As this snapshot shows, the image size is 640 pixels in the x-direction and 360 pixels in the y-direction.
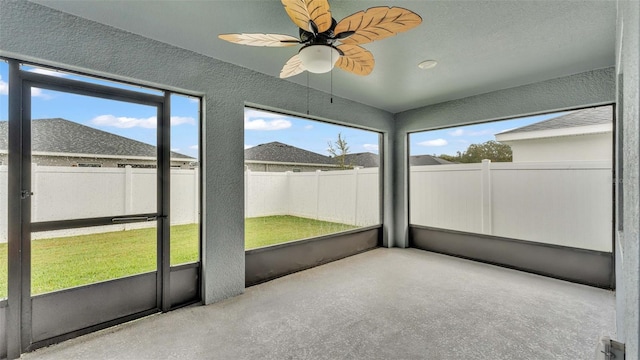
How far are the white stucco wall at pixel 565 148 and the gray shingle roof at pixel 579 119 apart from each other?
153 mm

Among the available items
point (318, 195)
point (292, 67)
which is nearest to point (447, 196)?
point (318, 195)

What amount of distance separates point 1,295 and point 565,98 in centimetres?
564

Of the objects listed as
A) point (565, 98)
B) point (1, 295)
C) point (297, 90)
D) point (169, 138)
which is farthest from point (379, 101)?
point (1, 295)

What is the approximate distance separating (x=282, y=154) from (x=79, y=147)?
2042 mm

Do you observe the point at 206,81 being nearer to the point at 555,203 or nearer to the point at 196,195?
the point at 196,195

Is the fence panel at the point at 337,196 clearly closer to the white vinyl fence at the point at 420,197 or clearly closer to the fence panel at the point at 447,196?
the white vinyl fence at the point at 420,197

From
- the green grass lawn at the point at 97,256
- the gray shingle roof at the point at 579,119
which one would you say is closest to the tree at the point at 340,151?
the green grass lawn at the point at 97,256

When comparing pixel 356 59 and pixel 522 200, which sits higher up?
pixel 356 59

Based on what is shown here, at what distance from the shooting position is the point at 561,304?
268cm

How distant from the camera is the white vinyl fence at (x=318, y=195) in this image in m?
3.39

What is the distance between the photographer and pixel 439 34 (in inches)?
90.0

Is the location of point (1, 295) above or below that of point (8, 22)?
below

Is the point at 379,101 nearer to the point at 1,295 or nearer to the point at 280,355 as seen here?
the point at 280,355

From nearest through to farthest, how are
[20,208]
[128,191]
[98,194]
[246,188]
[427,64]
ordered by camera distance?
[20,208], [98,194], [128,191], [427,64], [246,188]
